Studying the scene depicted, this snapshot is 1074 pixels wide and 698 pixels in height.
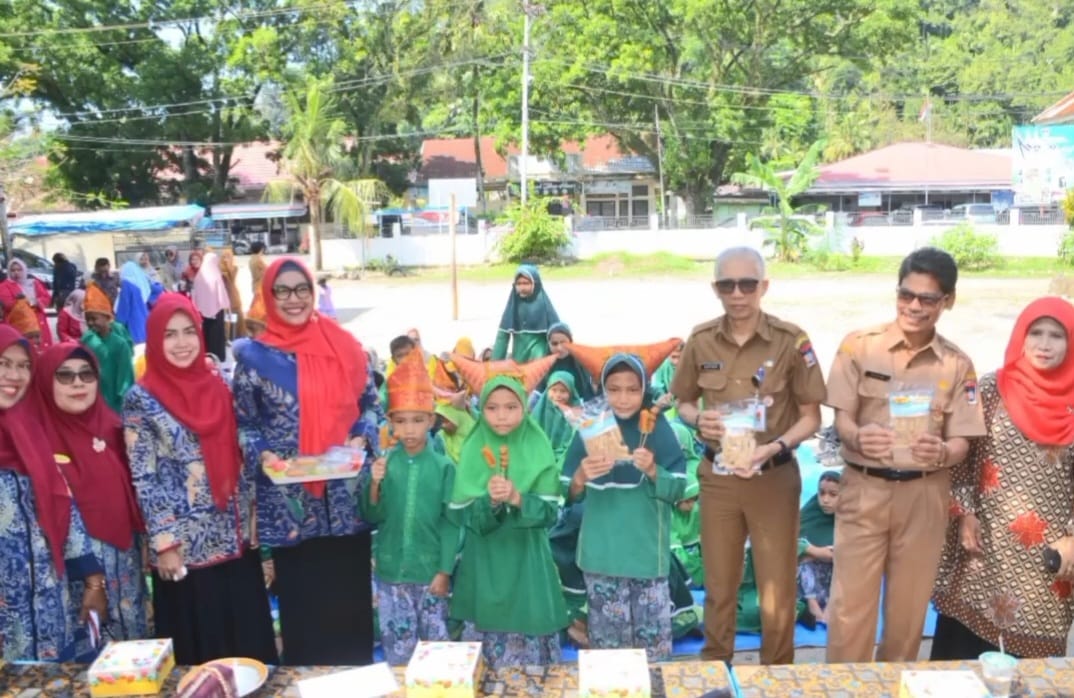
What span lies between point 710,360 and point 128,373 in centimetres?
487

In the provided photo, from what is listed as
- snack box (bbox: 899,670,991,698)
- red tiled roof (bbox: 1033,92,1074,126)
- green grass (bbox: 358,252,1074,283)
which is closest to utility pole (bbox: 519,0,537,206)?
green grass (bbox: 358,252,1074,283)

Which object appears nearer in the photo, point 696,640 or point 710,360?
point 710,360

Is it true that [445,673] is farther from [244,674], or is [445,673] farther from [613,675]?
[244,674]

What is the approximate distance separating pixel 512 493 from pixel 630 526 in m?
0.60

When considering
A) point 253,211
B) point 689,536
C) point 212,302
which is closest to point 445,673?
point 689,536

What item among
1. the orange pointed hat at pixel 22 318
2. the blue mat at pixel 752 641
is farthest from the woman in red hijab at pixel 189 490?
the orange pointed hat at pixel 22 318

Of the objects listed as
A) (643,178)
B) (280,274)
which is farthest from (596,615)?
(643,178)

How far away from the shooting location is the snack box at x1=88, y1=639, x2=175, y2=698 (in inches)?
90.6

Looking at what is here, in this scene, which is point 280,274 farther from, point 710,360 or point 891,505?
point 891,505

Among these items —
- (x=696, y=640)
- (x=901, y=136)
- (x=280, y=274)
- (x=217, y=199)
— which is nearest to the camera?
(x=280, y=274)

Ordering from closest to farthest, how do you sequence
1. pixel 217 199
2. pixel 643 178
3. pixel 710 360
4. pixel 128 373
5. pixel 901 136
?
pixel 710 360
pixel 128 373
pixel 217 199
pixel 643 178
pixel 901 136

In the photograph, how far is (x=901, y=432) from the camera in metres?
2.91

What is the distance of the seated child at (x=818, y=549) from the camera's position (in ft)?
14.5

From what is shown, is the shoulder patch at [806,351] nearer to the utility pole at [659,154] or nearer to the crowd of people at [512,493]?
the crowd of people at [512,493]
